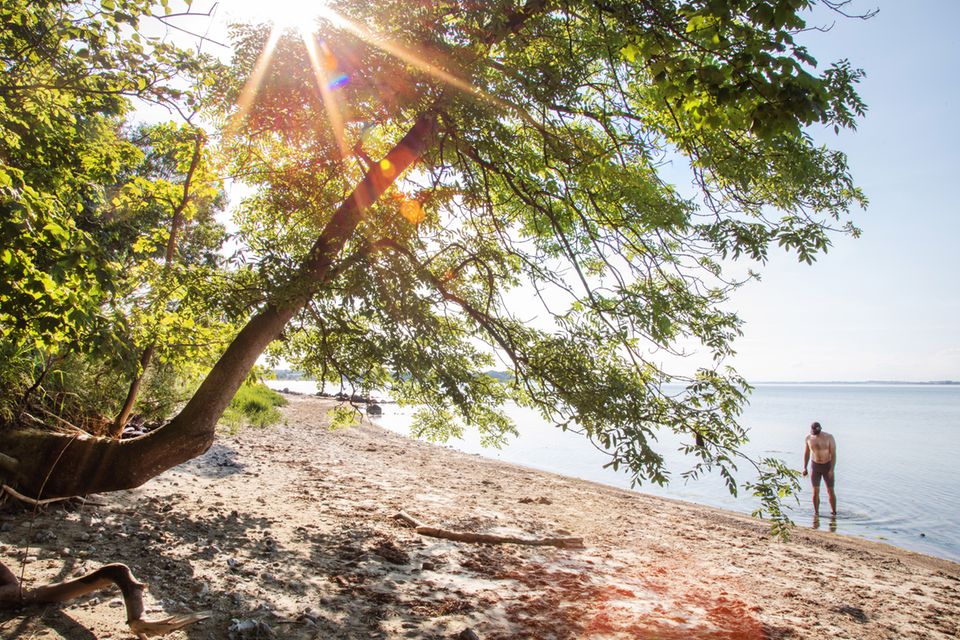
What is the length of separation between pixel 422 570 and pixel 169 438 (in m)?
3.22

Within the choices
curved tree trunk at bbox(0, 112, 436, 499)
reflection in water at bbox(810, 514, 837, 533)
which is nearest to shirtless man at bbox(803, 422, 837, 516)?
reflection in water at bbox(810, 514, 837, 533)

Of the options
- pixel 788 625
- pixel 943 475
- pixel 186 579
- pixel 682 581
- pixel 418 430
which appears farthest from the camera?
pixel 943 475

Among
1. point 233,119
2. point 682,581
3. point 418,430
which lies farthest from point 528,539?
point 233,119

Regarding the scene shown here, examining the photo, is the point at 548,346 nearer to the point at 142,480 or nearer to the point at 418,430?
the point at 418,430

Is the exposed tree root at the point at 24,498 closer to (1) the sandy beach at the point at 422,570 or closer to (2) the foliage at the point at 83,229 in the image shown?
(1) the sandy beach at the point at 422,570

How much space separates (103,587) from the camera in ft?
12.5

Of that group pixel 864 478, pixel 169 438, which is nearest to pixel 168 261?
pixel 169 438

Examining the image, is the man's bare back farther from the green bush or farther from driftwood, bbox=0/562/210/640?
the green bush

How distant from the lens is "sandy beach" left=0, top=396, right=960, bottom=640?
4184 mm

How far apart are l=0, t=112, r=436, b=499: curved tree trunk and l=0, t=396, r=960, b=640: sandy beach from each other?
16.5 inches

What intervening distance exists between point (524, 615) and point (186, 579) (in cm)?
299

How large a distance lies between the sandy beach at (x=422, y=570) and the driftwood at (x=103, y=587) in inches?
3.4

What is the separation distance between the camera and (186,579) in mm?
4523

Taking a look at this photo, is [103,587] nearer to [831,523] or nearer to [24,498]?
[24,498]
